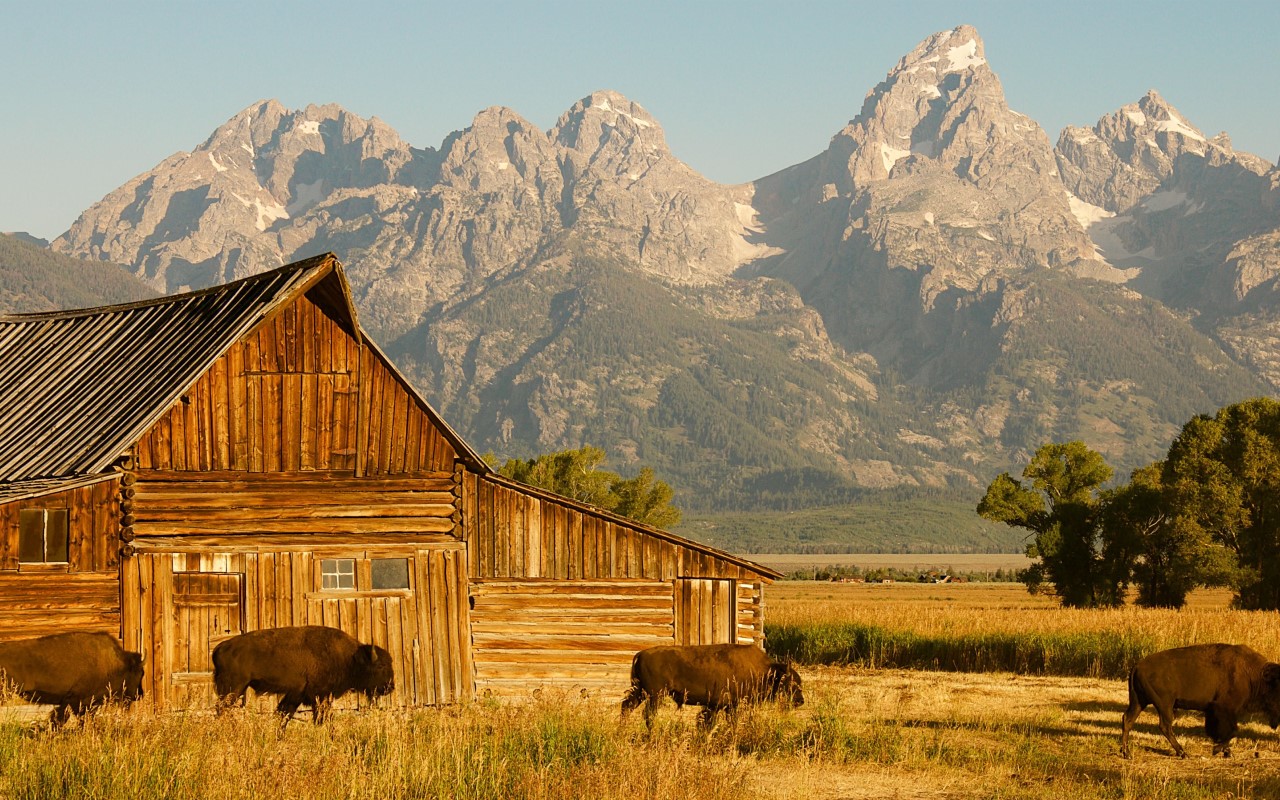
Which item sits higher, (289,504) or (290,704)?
(289,504)

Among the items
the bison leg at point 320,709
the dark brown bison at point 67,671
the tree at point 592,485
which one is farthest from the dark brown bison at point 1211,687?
the tree at point 592,485

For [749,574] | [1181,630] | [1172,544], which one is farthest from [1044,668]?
[1172,544]

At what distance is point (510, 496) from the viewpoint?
1045 inches

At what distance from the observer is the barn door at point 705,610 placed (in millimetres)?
27734

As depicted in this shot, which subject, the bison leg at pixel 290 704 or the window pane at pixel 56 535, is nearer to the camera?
the bison leg at pixel 290 704

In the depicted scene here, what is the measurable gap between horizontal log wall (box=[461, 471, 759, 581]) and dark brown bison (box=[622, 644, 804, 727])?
596 centimetres

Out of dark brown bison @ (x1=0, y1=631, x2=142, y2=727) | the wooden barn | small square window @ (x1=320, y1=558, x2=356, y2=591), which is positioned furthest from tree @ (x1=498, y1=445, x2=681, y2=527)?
dark brown bison @ (x1=0, y1=631, x2=142, y2=727)

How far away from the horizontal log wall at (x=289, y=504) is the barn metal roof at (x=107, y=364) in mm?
1231

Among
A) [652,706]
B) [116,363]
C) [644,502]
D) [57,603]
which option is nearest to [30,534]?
[57,603]

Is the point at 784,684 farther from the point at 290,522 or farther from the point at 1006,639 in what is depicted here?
the point at 1006,639

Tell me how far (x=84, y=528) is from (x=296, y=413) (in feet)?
12.5

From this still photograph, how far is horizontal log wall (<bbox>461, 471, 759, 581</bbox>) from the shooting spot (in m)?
26.3

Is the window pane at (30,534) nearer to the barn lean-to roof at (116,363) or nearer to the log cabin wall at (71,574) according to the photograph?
the log cabin wall at (71,574)

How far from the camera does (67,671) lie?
1916cm
